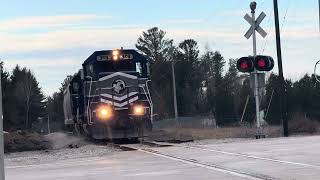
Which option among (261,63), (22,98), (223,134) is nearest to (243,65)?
(261,63)

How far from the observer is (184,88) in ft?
364

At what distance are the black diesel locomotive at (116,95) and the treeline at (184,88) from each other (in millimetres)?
56003

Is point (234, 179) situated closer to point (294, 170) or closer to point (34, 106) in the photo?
point (294, 170)

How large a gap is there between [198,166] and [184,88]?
9647 centimetres

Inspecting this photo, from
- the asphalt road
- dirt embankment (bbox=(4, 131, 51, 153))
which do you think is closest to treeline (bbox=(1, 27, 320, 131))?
dirt embankment (bbox=(4, 131, 51, 153))

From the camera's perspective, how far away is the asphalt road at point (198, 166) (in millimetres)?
12609

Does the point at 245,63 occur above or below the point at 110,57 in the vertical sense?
below

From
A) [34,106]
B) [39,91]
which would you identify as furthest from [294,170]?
[39,91]

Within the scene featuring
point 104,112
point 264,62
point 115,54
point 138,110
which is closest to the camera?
point 264,62

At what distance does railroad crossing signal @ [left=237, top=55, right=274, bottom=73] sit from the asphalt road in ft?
22.2

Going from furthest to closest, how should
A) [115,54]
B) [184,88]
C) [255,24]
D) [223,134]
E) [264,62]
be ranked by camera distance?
[184,88] → [223,134] → [115,54] → [255,24] → [264,62]

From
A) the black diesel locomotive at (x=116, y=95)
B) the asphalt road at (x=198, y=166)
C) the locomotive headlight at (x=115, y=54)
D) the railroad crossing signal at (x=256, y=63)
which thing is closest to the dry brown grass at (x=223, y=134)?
the black diesel locomotive at (x=116, y=95)

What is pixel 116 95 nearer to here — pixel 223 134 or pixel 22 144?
pixel 22 144

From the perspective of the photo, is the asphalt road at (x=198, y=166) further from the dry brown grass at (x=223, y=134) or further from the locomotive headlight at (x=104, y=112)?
the dry brown grass at (x=223, y=134)
